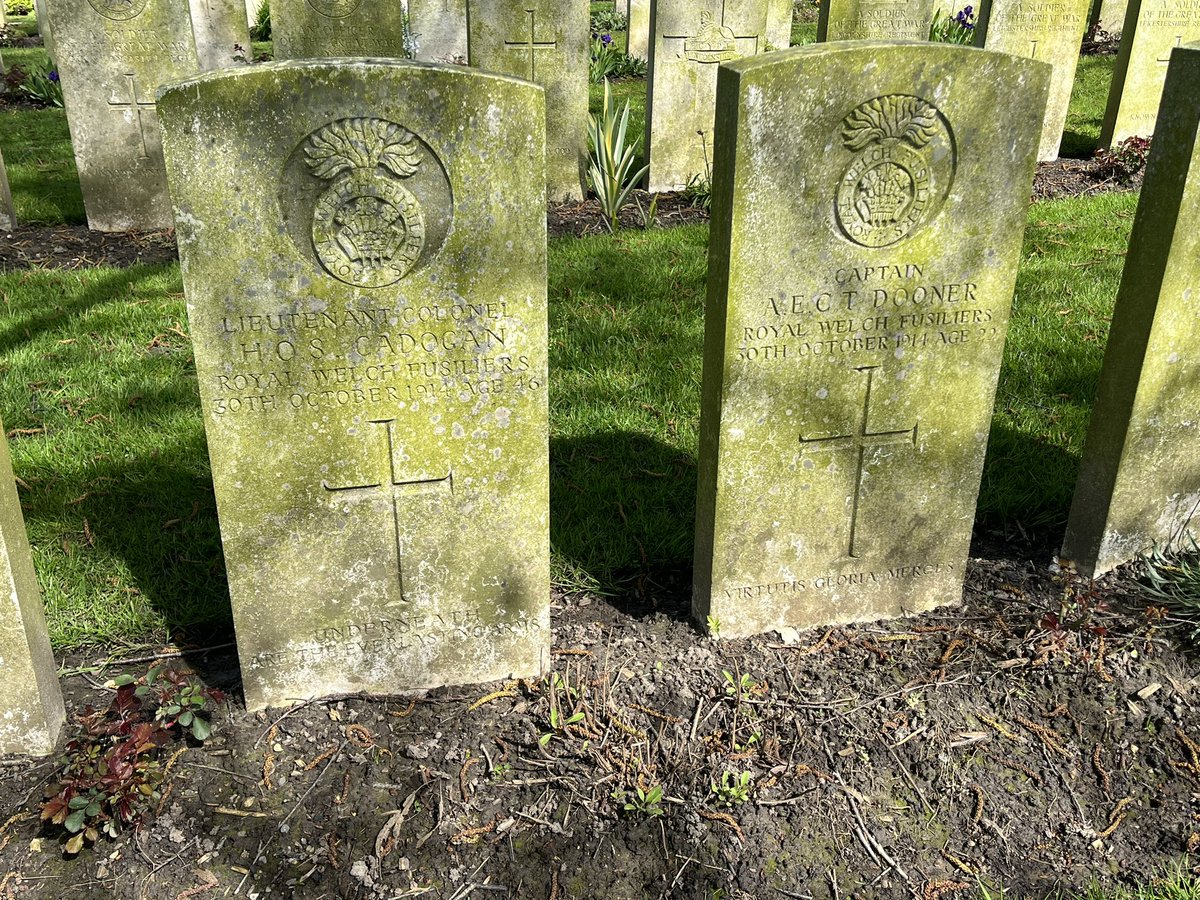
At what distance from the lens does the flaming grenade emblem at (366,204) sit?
2656 mm

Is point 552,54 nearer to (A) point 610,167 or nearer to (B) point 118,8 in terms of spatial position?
(A) point 610,167

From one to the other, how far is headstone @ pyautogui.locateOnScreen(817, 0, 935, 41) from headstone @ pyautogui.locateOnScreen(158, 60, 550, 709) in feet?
22.5

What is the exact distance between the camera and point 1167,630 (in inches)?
141

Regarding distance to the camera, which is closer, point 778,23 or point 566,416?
point 566,416

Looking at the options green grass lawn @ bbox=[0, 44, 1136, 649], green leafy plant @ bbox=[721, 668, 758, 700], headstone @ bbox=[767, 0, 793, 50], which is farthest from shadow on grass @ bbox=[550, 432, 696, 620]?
headstone @ bbox=[767, 0, 793, 50]

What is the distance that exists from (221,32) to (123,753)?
36.7ft

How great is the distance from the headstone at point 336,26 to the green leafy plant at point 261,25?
8989mm

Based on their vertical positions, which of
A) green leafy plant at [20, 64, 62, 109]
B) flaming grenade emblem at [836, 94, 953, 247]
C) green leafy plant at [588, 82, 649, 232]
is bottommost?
green leafy plant at [588, 82, 649, 232]

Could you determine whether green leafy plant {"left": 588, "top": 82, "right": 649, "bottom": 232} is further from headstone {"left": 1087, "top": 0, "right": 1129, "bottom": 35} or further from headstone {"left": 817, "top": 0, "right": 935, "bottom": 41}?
headstone {"left": 1087, "top": 0, "right": 1129, "bottom": 35}

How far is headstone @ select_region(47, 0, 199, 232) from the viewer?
7.13m

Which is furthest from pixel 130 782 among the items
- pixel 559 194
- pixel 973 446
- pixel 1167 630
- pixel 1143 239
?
pixel 559 194

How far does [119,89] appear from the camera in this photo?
7426 millimetres

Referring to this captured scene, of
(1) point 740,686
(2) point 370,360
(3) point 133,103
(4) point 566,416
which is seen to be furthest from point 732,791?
(3) point 133,103

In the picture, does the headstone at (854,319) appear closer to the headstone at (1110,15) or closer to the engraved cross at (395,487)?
the engraved cross at (395,487)
